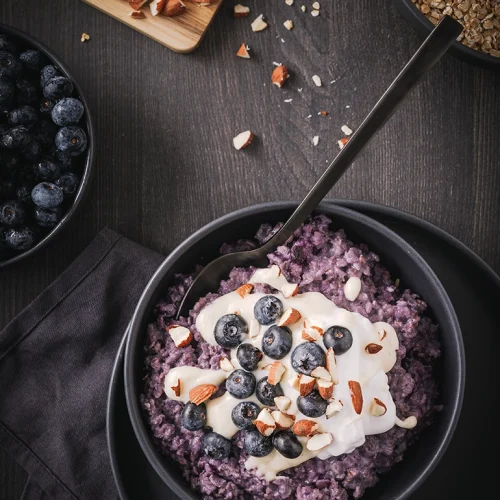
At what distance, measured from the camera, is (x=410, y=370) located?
161 cm

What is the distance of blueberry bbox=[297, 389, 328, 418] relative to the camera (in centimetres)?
144

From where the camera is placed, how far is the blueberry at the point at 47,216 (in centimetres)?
184

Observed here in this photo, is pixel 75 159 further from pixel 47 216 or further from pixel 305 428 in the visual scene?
pixel 305 428

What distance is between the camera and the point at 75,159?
6.27 ft

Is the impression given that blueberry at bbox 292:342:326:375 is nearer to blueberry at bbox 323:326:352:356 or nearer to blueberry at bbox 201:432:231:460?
blueberry at bbox 323:326:352:356

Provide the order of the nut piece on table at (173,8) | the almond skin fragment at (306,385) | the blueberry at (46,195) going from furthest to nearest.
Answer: the nut piece on table at (173,8) < the blueberry at (46,195) < the almond skin fragment at (306,385)

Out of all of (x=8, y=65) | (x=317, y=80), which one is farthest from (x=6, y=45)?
(x=317, y=80)

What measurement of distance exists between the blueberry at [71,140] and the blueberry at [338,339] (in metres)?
0.86

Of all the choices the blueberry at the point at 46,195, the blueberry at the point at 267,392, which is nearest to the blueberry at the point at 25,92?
the blueberry at the point at 46,195

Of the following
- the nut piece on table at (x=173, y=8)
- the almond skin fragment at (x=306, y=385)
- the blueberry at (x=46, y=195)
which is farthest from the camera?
the nut piece on table at (x=173, y=8)

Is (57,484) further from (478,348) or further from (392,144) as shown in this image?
(392,144)

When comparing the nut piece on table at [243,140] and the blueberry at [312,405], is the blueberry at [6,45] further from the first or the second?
the blueberry at [312,405]

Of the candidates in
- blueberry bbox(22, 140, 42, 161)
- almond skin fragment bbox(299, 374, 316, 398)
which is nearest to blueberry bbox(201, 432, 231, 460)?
almond skin fragment bbox(299, 374, 316, 398)

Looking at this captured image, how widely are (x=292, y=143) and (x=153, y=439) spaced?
0.92 m
